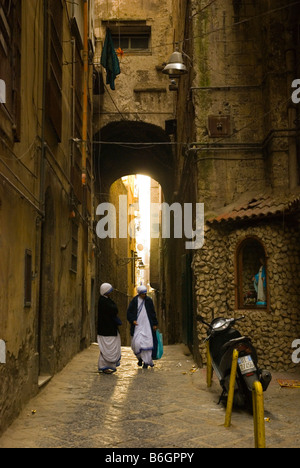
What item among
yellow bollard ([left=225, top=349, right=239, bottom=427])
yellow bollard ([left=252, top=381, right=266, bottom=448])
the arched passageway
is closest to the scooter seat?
yellow bollard ([left=225, top=349, right=239, bottom=427])

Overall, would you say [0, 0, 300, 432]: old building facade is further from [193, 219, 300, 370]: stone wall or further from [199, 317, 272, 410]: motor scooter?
[199, 317, 272, 410]: motor scooter

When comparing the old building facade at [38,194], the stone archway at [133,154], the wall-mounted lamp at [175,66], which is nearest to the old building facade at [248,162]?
the wall-mounted lamp at [175,66]

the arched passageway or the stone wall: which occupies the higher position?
the arched passageway

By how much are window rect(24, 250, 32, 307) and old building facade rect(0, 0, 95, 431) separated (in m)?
0.01

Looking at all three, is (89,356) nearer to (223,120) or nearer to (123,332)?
(223,120)

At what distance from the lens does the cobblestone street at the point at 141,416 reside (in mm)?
5102

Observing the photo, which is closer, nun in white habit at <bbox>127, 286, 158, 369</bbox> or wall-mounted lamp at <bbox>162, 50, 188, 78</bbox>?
nun in white habit at <bbox>127, 286, 158, 369</bbox>

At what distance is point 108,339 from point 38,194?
3535 millimetres

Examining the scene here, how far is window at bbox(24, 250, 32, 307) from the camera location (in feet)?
22.4

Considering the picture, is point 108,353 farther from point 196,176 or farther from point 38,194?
point 196,176

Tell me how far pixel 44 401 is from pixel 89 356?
6107mm

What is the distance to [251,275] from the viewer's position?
36.3ft

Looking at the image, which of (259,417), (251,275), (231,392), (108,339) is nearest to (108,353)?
(108,339)

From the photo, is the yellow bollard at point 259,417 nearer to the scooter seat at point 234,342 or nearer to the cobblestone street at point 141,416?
the cobblestone street at point 141,416
